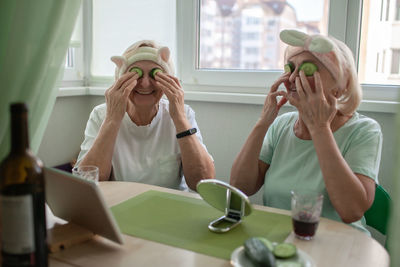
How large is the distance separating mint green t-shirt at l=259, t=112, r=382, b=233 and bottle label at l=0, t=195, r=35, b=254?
958 millimetres

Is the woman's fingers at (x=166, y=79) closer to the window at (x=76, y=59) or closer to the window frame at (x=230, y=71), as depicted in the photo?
the window frame at (x=230, y=71)

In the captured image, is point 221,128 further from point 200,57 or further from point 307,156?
point 307,156

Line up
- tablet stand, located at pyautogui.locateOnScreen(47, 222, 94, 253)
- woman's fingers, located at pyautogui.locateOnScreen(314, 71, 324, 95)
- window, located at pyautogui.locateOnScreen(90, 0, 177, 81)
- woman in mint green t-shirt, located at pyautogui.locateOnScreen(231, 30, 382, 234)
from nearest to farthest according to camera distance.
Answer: tablet stand, located at pyautogui.locateOnScreen(47, 222, 94, 253) → woman in mint green t-shirt, located at pyautogui.locateOnScreen(231, 30, 382, 234) → woman's fingers, located at pyautogui.locateOnScreen(314, 71, 324, 95) → window, located at pyautogui.locateOnScreen(90, 0, 177, 81)

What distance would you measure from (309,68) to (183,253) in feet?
2.66

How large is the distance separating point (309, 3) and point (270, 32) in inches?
9.6

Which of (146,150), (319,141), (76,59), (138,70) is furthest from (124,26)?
(319,141)

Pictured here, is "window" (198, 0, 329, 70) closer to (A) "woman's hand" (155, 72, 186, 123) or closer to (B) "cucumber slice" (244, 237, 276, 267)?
(A) "woman's hand" (155, 72, 186, 123)

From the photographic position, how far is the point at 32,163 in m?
0.65

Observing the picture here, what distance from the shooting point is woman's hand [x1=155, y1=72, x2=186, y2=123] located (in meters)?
1.61

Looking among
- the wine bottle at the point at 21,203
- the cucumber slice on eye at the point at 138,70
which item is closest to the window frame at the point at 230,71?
the cucumber slice on eye at the point at 138,70

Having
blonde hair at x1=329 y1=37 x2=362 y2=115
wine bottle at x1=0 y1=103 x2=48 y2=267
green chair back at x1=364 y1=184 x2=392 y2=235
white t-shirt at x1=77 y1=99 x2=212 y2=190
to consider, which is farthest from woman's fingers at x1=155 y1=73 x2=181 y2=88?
wine bottle at x1=0 y1=103 x2=48 y2=267

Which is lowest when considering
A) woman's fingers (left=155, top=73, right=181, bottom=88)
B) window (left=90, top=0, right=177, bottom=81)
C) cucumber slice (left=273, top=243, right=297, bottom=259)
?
cucumber slice (left=273, top=243, right=297, bottom=259)

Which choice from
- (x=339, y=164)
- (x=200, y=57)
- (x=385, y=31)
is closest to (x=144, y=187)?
(x=339, y=164)

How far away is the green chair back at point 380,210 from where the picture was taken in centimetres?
136
